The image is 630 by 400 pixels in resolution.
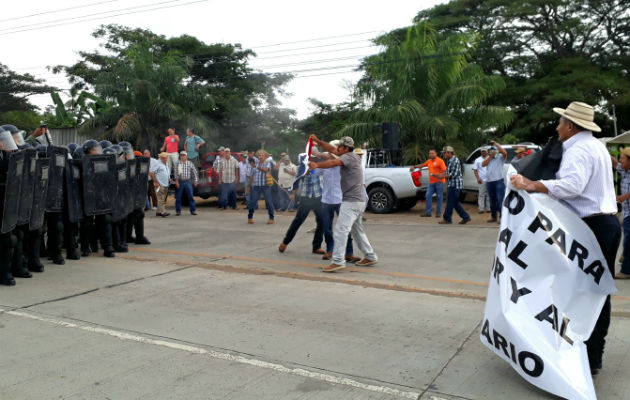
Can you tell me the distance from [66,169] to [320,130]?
83.8 ft

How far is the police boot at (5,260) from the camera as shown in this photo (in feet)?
23.7

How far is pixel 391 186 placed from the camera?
1647 centimetres

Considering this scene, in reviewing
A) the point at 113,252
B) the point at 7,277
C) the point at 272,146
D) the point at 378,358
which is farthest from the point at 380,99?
the point at 378,358

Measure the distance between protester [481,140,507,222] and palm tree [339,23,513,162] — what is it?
6359 mm

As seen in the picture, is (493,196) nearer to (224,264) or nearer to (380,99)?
(224,264)

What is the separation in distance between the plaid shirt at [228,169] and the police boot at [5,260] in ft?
32.8

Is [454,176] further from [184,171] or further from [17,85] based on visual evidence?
[17,85]

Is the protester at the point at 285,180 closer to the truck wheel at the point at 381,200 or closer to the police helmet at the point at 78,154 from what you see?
the truck wheel at the point at 381,200

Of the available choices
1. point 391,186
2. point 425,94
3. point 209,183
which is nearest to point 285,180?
point 391,186

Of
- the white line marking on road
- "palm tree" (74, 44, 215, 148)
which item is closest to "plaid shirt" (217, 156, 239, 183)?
"palm tree" (74, 44, 215, 148)

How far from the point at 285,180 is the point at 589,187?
13.2 metres

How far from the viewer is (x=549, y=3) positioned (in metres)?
26.0

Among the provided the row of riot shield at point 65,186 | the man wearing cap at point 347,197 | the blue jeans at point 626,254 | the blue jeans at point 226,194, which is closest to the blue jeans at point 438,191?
the blue jeans at point 226,194

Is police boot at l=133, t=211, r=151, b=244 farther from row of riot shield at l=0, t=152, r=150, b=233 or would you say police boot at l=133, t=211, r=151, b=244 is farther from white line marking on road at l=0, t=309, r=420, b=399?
white line marking on road at l=0, t=309, r=420, b=399
